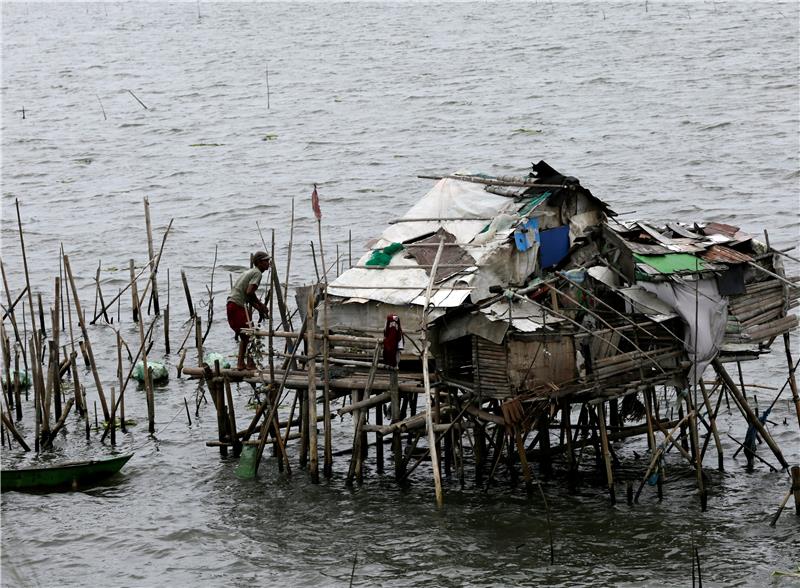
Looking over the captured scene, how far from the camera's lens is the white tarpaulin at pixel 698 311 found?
49.0 ft

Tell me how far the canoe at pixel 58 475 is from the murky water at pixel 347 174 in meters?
0.20

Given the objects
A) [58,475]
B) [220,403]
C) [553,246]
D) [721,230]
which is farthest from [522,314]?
[58,475]

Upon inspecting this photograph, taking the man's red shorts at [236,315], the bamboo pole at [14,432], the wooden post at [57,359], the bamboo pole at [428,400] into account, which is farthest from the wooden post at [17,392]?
the bamboo pole at [428,400]

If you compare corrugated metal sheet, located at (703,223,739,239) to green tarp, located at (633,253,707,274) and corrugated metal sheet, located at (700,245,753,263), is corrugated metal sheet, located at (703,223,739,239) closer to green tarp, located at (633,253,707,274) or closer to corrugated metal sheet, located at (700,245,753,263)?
corrugated metal sheet, located at (700,245,753,263)

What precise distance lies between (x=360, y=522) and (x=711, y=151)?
787 inches

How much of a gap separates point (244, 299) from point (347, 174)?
16.2m

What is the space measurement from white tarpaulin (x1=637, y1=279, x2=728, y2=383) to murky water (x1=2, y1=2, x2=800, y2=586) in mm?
1867

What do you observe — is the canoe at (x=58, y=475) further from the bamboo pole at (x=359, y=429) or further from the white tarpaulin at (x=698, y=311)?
the white tarpaulin at (x=698, y=311)

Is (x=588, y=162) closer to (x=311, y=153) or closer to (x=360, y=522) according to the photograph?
(x=311, y=153)

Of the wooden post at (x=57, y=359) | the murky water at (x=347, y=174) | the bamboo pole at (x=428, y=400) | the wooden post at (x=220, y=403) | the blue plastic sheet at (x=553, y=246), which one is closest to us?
the bamboo pole at (x=428, y=400)

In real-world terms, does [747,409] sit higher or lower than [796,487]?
higher

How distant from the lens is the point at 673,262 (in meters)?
15.2

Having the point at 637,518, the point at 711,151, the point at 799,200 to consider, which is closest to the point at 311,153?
the point at 711,151

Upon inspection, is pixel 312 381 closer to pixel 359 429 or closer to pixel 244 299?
pixel 359 429
